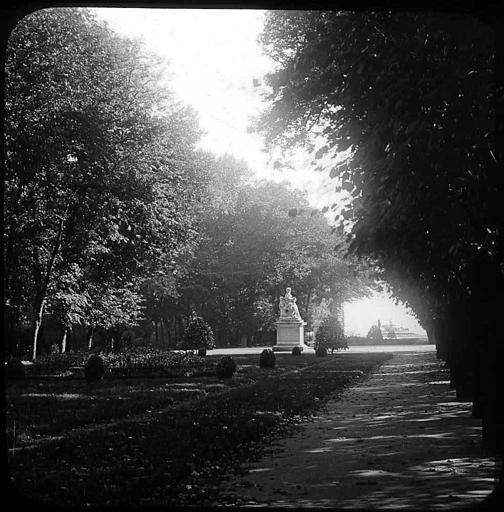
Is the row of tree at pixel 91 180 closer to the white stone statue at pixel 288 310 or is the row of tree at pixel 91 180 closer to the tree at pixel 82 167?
the tree at pixel 82 167

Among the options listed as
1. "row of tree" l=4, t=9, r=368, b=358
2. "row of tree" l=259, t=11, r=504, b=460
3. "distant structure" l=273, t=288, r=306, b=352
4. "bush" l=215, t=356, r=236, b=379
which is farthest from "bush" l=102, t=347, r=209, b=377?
"distant structure" l=273, t=288, r=306, b=352

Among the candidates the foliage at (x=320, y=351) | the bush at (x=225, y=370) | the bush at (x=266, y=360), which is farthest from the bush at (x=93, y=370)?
the foliage at (x=320, y=351)

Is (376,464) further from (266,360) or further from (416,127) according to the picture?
(266,360)

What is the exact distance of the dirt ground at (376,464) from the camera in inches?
260

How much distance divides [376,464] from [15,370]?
744 inches

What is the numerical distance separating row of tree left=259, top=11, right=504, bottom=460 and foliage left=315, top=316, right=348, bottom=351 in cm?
3043

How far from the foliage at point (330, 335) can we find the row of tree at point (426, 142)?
30425 millimetres

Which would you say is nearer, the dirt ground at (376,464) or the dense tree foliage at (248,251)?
the dirt ground at (376,464)

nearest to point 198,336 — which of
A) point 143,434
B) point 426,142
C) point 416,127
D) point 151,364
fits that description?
point 151,364

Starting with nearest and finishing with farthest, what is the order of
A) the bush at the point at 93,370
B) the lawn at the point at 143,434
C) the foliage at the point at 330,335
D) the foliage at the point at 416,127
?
1. the lawn at the point at 143,434
2. the foliage at the point at 416,127
3. the bush at the point at 93,370
4. the foliage at the point at 330,335

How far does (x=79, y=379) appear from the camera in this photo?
78.4ft

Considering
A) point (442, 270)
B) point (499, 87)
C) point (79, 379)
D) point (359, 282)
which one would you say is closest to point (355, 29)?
point (499, 87)

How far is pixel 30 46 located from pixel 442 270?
1944 cm

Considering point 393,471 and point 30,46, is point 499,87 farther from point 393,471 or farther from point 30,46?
point 30,46
